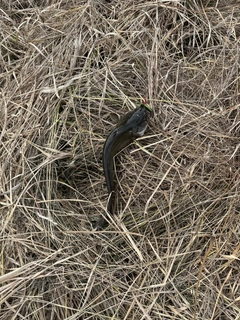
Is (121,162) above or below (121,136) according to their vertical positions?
below

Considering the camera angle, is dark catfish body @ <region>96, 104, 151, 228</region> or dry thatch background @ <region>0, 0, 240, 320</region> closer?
dry thatch background @ <region>0, 0, 240, 320</region>

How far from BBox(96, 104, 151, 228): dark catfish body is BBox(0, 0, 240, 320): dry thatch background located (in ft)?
0.19

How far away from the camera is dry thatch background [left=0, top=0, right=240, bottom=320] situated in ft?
5.84

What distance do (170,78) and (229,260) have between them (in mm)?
1141

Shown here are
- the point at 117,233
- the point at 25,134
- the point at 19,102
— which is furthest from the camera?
the point at 19,102

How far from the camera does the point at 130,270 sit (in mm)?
1859

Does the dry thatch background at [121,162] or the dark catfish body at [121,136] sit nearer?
the dry thatch background at [121,162]

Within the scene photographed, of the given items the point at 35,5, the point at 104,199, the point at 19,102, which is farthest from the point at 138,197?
the point at 35,5

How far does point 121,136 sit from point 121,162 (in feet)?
0.50

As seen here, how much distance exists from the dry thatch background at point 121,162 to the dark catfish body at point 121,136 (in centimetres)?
6

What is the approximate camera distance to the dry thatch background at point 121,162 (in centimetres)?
178

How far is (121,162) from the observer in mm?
2135

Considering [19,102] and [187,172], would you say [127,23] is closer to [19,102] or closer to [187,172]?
[19,102]

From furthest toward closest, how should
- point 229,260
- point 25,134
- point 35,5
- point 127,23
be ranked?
point 35,5, point 127,23, point 25,134, point 229,260
